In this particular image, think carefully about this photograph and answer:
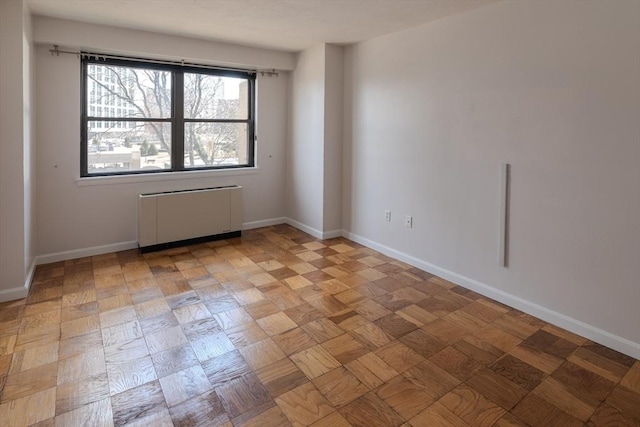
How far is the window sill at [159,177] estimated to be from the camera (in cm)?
401

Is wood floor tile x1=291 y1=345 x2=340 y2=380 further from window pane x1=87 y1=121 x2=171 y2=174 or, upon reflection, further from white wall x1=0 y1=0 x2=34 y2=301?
window pane x1=87 y1=121 x2=171 y2=174

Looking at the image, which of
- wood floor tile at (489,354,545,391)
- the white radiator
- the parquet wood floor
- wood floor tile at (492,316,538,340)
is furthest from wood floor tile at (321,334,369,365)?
the white radiator

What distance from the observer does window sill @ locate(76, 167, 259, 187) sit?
13.1 feet

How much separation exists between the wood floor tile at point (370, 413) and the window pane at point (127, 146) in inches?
143

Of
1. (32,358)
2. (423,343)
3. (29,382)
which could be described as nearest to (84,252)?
(32,358)

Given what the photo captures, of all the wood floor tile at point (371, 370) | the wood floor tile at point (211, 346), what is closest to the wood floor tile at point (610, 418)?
the wood floor tile at point (371, 370)

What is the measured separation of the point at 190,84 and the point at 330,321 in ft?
11.1

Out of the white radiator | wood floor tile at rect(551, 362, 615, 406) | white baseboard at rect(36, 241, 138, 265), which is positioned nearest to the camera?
wood floor tile at rect(551, 362, 615, 406)

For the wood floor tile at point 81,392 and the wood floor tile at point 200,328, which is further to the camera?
the wood floor tile at point 200,328

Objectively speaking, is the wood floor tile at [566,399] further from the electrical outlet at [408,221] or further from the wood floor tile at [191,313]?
the wood floor tile at [191,313]

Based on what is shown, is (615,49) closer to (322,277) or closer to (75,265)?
(322,277)

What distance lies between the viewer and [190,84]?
4605 millimetres

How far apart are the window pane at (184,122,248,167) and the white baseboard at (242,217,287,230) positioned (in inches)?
32.2

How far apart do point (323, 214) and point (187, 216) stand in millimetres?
1586
